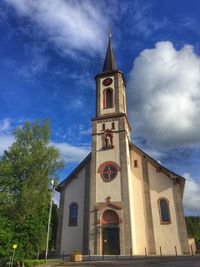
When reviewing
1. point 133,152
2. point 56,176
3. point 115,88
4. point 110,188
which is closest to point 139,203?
point 110,188

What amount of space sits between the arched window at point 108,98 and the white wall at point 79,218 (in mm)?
8806

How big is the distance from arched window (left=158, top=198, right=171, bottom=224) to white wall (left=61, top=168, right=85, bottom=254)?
8.71 m

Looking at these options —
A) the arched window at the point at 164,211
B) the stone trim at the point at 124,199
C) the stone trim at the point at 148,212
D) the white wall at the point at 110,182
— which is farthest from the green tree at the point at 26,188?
the arched window at the point at 164,211

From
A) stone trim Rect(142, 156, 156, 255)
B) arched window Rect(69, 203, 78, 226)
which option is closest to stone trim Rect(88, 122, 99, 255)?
arched window Rect(69, 203, 78, 226)

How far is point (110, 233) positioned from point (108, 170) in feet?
21.8

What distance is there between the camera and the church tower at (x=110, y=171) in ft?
84.8

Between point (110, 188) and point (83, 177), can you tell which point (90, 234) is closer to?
point (110, 188)

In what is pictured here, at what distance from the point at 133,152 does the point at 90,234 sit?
35.2 feet

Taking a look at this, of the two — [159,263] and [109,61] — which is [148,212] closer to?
[159,263]

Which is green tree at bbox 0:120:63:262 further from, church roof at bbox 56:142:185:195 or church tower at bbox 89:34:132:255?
church tower at bbox 89:34:132:255

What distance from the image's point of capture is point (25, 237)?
22078mm

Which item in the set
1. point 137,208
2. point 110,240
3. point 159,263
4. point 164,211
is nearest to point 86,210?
point 110,240

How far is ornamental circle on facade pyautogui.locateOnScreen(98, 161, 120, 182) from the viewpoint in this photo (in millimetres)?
28734

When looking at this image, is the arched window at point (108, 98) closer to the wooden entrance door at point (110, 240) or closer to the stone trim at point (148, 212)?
the stone trim at point (148, 212)
